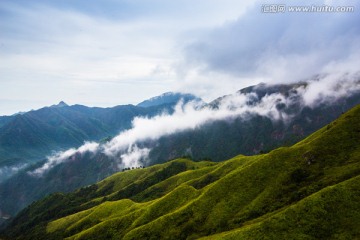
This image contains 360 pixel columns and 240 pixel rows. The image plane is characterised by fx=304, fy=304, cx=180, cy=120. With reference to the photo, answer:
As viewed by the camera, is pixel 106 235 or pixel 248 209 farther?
pixel 106 235

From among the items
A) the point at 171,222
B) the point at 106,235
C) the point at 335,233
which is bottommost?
the point at 106,235

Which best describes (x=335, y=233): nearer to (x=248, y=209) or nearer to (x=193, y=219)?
(x=248, y=209)

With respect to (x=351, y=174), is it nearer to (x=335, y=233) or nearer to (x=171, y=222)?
(x=335, y=233)

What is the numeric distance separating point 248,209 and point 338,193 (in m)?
39.9

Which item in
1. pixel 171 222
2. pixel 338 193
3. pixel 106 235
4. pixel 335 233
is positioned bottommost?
pixel 106 235

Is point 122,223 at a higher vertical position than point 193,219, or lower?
lower

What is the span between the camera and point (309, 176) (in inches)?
5394

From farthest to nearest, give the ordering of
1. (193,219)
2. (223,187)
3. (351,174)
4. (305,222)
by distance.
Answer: (223,187) → (193,219) → (351,174) → (305,222)

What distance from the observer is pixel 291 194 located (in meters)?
129

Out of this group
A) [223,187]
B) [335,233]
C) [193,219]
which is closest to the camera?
[335,233]

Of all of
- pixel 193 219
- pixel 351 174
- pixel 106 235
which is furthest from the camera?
pixel 106 235

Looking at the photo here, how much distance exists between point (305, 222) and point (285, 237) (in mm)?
9070

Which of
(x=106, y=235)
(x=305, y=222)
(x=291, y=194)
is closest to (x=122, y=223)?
(x=106, y=235)

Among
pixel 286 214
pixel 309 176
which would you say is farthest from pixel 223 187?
pixel 286 214
